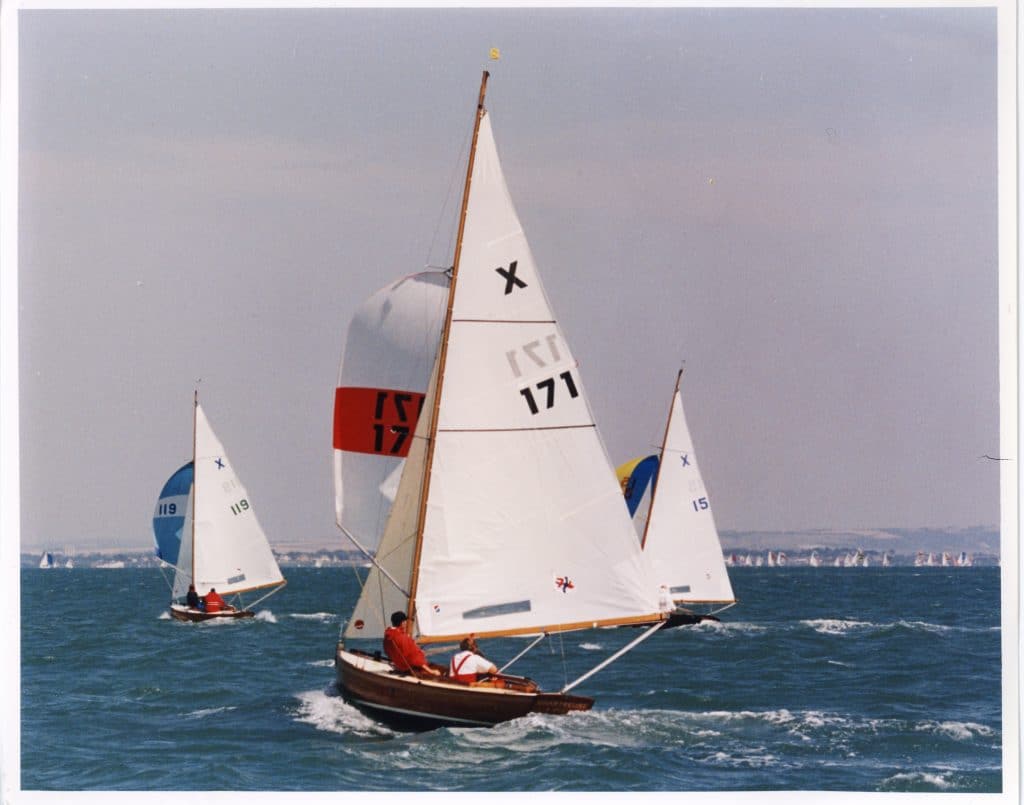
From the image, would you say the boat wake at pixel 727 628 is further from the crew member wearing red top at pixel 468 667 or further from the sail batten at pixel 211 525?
the crew member wearing red top at pixel 468 667

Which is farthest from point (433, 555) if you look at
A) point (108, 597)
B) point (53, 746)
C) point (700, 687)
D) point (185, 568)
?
point (108, 597)

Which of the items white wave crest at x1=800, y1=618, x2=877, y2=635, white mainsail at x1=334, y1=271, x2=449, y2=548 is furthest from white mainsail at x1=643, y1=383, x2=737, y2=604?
white mainsail at x1=334, y1=271, x2=449, y2=548

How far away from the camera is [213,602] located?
50.4 metres

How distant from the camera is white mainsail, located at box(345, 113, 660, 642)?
1026 inches

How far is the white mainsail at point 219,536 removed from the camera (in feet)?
161

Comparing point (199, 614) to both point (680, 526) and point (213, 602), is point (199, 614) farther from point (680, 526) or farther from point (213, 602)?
point (680, 526)

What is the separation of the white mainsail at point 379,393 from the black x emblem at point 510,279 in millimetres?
3972

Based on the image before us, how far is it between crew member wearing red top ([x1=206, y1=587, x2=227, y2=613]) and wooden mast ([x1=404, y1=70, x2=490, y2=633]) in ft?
83.1

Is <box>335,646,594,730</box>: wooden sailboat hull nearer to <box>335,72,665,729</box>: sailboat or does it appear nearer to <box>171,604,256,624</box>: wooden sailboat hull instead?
<box>335,72,665,729</box>: sailboat

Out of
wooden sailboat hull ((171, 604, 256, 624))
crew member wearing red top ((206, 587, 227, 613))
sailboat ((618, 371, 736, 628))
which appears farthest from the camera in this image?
crew member wearing red top ((206, 587, 227, 613))

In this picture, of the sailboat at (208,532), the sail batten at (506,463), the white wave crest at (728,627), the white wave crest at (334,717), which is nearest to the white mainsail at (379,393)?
the white wave crest at (334,717)

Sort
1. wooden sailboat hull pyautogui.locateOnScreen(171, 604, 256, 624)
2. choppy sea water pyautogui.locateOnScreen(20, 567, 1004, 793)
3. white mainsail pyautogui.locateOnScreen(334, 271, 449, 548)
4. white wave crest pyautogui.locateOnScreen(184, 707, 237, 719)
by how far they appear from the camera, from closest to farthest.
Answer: choppy sea water pyautogui.locateOnScreen(20, 567, 1004, 793), white wave crest pyautogui.locateOnScreen(184, 707, 237, 719), white mainsail pyautogui.locateOnScreen(334, 271, 449, 548), wooden sailboat hull pyautogui.locateOnScreen(171, 604, 256, 624)

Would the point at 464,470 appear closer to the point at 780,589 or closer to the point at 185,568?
the point at 185,568
